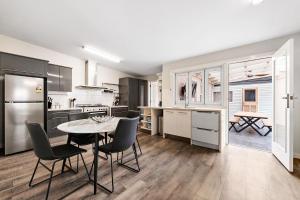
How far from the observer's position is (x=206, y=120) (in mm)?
3133

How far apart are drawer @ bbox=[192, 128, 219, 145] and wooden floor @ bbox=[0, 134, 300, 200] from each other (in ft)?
1.07

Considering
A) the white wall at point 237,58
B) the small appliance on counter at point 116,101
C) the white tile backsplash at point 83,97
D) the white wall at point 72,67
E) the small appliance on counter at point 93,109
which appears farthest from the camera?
the small appliance on counter at point 116,101

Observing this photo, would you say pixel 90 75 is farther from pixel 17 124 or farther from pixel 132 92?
pixel 17 124

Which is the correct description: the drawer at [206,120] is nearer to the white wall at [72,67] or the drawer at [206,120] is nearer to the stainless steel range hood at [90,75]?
the stainless steel range hood at [90,75]

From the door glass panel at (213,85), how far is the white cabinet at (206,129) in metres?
0.73

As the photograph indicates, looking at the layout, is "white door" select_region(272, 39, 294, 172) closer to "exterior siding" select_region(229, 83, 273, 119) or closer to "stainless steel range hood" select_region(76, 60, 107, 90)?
"exterior siding" select_region(229, 83, 273, 119)

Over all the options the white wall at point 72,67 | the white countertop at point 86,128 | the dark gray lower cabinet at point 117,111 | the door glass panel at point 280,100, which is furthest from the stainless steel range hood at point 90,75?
the door glass panel at point 280,100

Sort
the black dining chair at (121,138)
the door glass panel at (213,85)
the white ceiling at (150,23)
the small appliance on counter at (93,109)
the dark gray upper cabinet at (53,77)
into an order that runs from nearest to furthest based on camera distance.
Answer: the black dining chair at (121,138) → the white ceiling at (150,23) → the door glass panel at (213,85) → the dark gray upper cabinet at (53,77) → the small appliance on counter at (93,109)

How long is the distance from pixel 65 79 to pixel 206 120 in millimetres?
4145

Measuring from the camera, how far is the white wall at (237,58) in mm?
2602

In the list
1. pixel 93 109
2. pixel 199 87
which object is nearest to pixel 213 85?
pixel 199 87

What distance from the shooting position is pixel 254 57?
9.82 feet

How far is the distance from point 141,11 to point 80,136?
7.53 ft

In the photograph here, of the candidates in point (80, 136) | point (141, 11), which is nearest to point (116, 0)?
point (141, 11)
